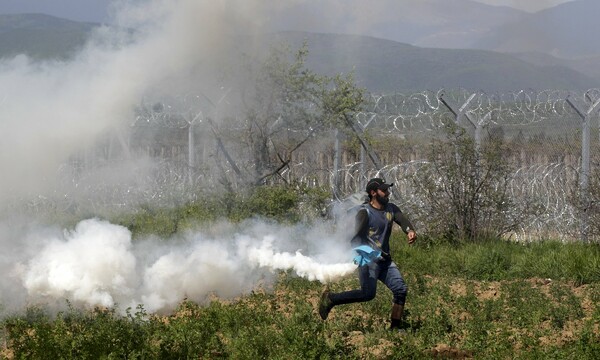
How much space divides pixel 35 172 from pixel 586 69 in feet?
502

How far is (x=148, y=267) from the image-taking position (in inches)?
→ 474

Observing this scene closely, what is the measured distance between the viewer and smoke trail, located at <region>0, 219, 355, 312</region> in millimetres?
11219

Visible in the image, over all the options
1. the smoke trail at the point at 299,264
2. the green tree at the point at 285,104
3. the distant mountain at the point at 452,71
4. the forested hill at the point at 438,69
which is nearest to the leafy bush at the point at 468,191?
the green tree at the point at 285,104

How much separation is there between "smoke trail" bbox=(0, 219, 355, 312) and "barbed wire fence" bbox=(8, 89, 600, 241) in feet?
11.6

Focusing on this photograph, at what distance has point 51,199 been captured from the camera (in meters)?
19.6

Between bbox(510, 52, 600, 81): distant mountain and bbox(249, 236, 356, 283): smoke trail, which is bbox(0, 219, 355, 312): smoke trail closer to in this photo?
bbox(249, 236, 356, 283): smoke trail

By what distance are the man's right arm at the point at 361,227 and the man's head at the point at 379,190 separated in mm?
242

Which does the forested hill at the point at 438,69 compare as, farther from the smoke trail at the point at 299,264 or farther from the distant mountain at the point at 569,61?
the smoke trail at the point at 299,264

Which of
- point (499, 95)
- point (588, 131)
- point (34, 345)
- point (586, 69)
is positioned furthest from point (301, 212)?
point (586, 69)

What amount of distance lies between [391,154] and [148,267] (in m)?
7.72

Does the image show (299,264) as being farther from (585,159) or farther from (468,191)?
(585,159)

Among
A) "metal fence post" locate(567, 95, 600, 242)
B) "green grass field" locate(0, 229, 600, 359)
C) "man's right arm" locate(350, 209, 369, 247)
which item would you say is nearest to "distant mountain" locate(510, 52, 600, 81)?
"metal fence post" locate(567, 95, 600, 242)

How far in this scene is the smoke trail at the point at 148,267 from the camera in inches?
442

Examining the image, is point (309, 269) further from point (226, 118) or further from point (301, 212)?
point (226, 118)
